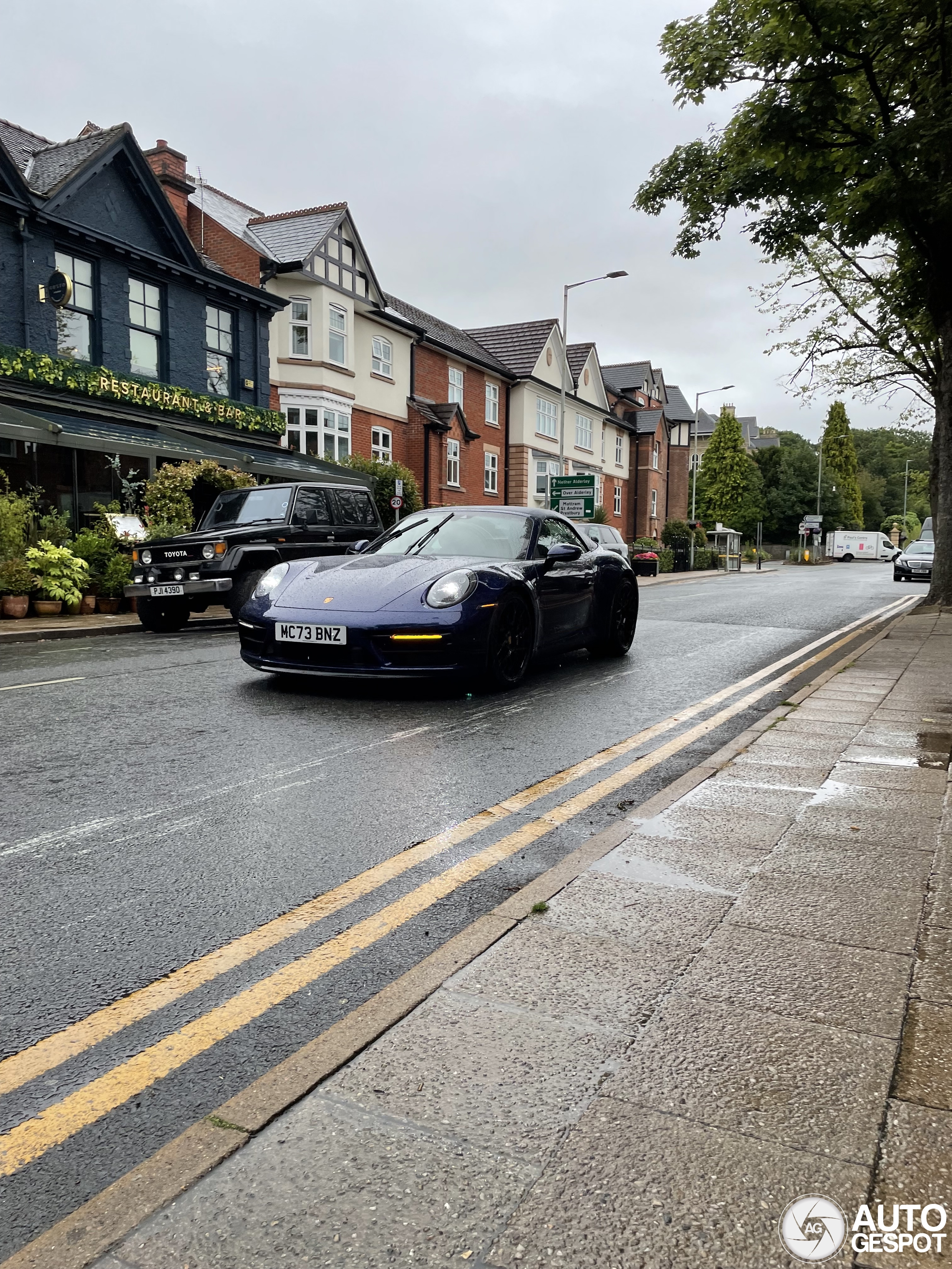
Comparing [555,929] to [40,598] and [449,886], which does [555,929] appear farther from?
[40,598]

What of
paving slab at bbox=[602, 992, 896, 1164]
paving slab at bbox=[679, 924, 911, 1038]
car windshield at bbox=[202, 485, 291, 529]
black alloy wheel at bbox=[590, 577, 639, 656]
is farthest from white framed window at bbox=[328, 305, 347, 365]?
paving slab at bbox=[602, 992, 896, 1164]

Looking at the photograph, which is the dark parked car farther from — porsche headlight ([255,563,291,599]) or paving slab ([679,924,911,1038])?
paving slab ([679,924,911,1038])

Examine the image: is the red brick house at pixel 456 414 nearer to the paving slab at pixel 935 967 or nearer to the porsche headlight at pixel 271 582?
the porsche headlight at pixel 271 582

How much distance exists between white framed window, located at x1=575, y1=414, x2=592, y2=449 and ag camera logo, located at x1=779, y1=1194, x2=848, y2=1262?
46473 millimetres

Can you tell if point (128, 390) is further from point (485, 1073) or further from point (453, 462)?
point (485, 1073)

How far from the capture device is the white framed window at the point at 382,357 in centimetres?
3025

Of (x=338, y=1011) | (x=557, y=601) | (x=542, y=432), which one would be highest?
(x=542, y=432)

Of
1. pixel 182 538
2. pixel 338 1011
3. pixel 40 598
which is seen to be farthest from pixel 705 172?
pixel 338 1011

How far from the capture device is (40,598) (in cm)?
1338

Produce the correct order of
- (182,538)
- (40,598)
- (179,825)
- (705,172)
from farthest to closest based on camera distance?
(705,172)
(40,598)
(182,538)
(179,825)

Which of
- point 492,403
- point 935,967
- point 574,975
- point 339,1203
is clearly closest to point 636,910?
point 574,975

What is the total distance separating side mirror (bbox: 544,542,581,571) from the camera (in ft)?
25.6

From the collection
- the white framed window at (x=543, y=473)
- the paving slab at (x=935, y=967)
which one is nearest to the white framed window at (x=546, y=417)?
the white framed window at (x=543, y=473)

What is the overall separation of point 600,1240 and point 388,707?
17.0 ft
